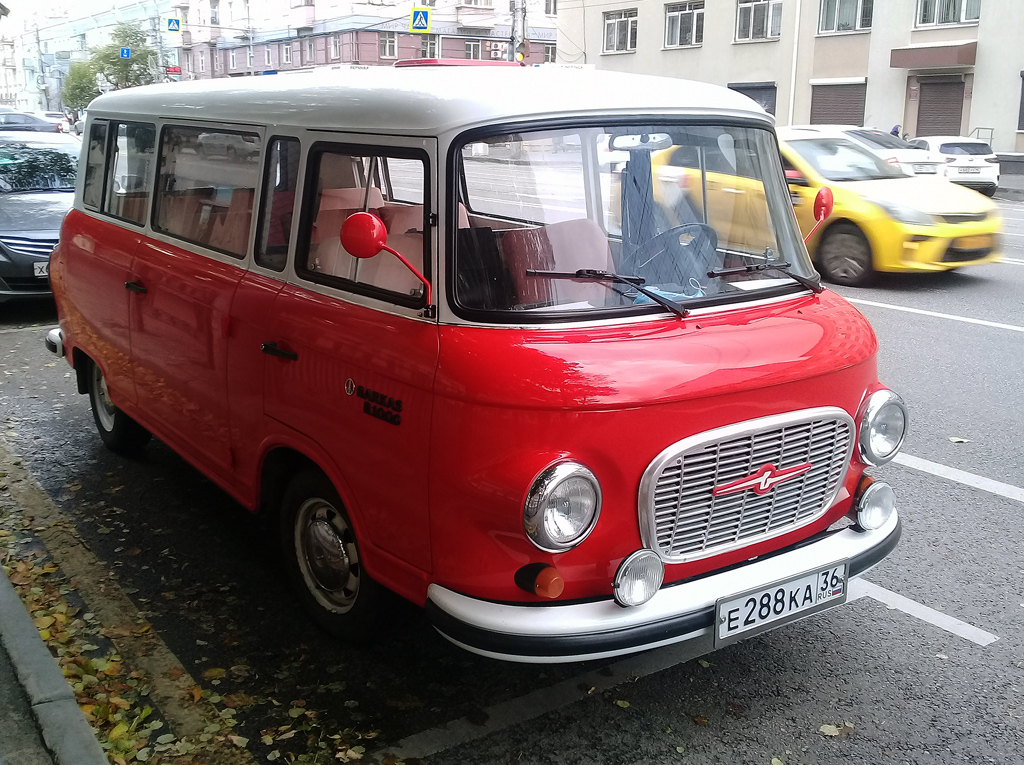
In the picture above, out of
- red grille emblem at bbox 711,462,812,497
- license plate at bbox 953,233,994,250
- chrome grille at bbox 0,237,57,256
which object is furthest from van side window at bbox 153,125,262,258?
license plate at bbox 953,233,994,250

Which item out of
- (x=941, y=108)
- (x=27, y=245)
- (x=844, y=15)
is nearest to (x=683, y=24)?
(x=844, y=15)

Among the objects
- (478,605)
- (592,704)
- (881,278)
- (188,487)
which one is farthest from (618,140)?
(881,278)

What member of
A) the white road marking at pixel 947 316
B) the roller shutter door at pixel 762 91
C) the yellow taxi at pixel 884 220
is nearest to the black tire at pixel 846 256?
the yellow taxi at pixel 884 220

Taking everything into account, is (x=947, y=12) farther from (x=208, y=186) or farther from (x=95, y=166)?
(x=208, y=186)

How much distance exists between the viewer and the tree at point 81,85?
7162 cm

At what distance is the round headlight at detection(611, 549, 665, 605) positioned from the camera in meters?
2.94

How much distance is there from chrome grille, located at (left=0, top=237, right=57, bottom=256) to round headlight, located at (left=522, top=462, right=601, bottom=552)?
8100 mm

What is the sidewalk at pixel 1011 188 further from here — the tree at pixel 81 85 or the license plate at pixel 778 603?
the tree at pixel 81 85

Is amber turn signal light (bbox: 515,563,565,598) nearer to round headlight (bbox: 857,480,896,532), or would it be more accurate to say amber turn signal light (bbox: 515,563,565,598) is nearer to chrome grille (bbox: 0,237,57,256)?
round headlight (bbox: 857,480,896,532)

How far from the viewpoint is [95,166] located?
560 cm

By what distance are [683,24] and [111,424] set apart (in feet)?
127

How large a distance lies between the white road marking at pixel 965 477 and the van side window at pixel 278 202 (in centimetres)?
383

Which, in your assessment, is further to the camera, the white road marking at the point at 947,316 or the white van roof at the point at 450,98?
the white road marking at the point at 947,316

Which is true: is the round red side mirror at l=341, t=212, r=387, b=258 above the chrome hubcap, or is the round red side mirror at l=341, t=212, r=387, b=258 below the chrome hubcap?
above
